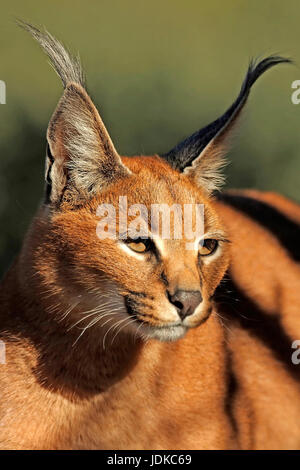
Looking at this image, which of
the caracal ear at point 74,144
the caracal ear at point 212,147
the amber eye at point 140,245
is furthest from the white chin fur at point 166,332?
the caracal ear at point 212,147

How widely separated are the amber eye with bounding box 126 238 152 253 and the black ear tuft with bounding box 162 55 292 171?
0.50 meters

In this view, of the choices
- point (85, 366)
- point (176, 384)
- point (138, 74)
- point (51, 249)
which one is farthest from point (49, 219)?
point (138, 74)

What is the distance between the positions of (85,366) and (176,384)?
1.51 ft

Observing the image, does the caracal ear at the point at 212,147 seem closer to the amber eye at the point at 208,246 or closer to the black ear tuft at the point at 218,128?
the black ear tuft at the point at 218,128

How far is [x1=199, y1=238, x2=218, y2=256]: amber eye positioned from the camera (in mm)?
2781

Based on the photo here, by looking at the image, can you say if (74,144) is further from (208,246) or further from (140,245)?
(208,246)

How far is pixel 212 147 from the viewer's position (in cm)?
298

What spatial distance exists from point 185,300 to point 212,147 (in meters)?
0.78

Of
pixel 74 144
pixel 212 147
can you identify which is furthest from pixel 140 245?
pixel 212 147

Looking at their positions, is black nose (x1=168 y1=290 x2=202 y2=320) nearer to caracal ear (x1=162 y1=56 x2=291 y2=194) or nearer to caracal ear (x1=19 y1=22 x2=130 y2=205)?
caracal ear (x1=19 y1=22 x2=130 y2=205)

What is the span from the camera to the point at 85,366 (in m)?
2.88

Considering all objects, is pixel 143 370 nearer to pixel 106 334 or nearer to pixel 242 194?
pixel 106 334

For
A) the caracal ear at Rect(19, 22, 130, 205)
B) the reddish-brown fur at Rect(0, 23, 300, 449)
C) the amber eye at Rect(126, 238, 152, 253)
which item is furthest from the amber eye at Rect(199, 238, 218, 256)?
the caracal ear at Rect(19, 22, 130, 205)

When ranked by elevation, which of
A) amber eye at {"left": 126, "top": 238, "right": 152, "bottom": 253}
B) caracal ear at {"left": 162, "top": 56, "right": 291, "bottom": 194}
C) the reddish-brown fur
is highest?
caracal ear at {"left": 162, "top": 56, "right": 291, "bottom": 194}
